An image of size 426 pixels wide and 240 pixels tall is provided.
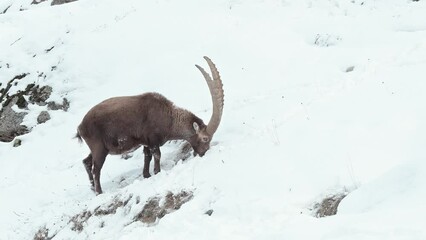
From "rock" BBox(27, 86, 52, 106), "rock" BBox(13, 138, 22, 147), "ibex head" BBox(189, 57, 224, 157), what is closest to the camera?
"ibex head" BBox(189, 57, 224, 157)

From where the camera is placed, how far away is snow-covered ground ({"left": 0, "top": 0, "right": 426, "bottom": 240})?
7238 mm

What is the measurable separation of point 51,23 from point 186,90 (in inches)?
278

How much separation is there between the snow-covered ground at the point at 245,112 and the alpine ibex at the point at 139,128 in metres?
0.50

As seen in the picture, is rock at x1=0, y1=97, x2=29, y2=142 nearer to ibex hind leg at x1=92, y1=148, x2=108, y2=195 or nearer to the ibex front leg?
ibex hind leg at x1=92, y1=148, x2=108, y2=195

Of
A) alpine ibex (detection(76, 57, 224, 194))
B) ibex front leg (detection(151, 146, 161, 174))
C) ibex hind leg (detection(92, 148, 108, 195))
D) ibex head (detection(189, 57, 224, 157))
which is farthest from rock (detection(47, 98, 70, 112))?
ibex head (detection(189, 57, 224, 157))

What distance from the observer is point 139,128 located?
10.8 m

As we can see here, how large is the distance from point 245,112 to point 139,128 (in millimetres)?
2576

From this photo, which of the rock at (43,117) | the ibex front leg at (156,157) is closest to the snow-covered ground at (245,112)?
the rock at (43,117)

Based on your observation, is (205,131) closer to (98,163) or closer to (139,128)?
(139,128)

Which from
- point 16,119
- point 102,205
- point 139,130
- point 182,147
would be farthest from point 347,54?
point 16,119

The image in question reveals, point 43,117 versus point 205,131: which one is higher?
point 205,131

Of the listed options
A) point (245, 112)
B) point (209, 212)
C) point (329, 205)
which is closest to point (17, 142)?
point (245, 112)

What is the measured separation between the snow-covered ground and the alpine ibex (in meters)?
0.50

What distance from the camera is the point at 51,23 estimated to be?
18578 mm
